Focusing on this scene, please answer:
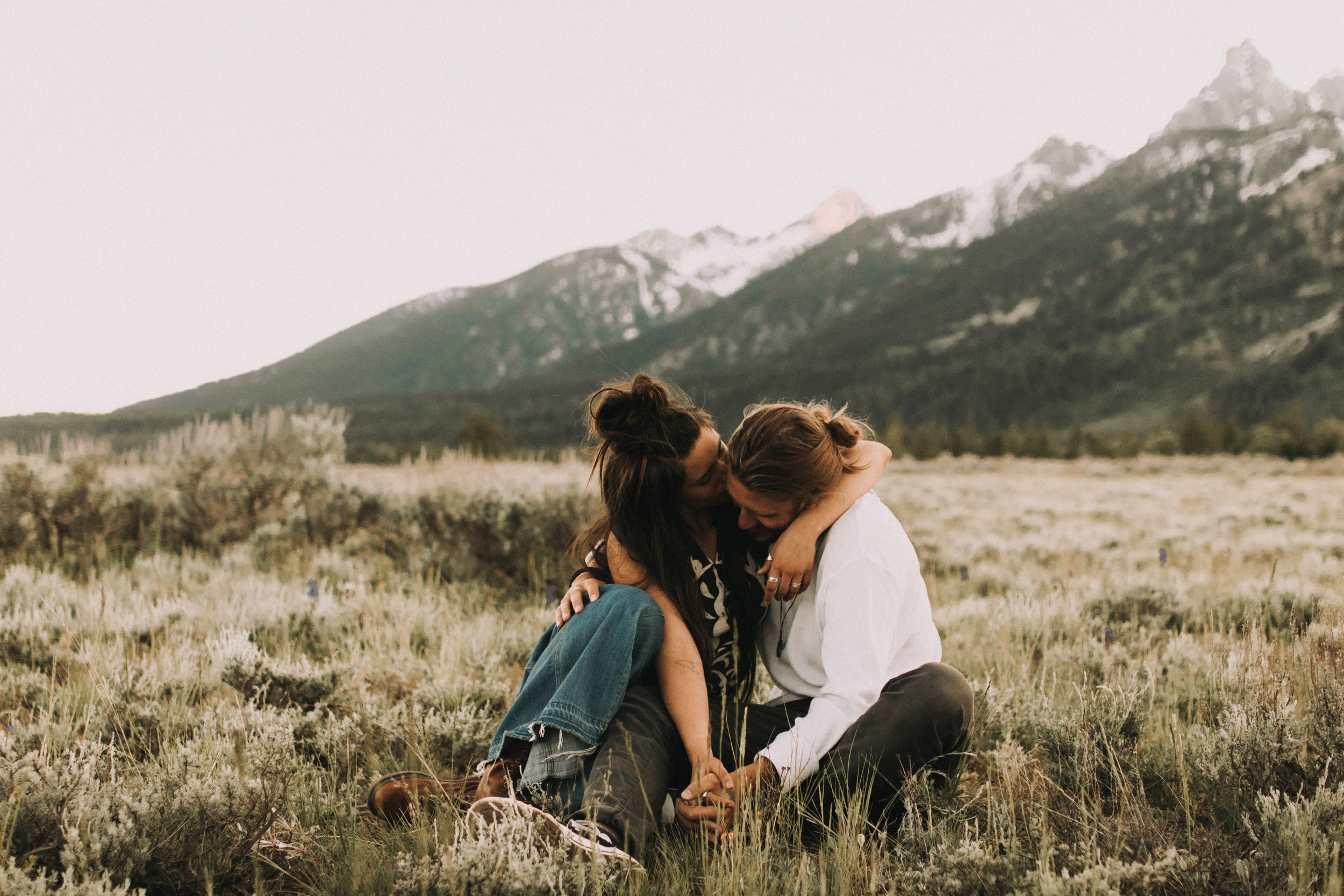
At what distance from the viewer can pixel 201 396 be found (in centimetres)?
19112

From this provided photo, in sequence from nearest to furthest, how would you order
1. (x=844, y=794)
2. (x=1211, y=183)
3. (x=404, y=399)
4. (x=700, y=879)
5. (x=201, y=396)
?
(x=700, y=879), (x=844, y=794), (x=404, y=399), (x=1211, y=183), (x=201, y=396)

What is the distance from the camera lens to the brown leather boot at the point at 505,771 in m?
2.04

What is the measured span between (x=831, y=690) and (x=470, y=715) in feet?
4.98

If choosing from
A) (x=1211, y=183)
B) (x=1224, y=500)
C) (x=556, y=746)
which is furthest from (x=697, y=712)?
(x=1211, y=183)

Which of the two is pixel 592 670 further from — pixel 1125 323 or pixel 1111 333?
pixel 1125 323

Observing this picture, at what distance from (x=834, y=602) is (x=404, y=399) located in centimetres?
14861

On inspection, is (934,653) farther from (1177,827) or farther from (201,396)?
(201,396)

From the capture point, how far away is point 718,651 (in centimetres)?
240

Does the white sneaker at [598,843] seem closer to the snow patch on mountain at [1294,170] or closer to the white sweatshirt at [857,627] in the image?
the white sweatshirt at [857,627]

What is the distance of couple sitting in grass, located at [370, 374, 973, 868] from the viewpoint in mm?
1868

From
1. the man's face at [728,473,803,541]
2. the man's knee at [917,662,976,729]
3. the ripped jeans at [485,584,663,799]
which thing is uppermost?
the man's face at [728,473,803,541]

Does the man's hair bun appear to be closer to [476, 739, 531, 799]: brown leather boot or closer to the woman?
the woman

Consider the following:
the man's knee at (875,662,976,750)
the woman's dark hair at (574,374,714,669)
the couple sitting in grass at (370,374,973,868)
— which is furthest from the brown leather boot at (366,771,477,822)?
the man's knee at (875,662,976,750)

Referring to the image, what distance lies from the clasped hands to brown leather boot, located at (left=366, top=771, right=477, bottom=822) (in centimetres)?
70
